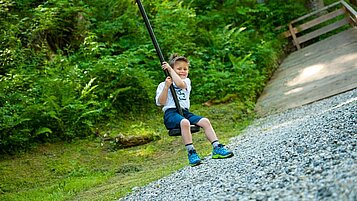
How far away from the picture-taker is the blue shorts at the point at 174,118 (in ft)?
18.8

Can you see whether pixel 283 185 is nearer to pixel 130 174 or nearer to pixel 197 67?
pixel 130 174

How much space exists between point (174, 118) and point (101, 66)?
5.65m

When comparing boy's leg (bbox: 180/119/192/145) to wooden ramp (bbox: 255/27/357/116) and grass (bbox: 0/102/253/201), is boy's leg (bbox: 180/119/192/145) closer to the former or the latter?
grass (bbox: 0/102/253/201)

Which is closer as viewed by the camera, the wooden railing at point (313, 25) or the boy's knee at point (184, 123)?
the boy's knee at point (184, 123)

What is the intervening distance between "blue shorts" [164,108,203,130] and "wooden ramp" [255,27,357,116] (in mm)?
5255

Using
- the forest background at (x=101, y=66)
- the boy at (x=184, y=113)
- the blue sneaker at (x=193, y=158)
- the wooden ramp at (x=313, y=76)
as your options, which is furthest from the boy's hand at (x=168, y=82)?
the wooden ramp at (x=313, y=76)

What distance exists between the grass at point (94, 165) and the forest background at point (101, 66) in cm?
24

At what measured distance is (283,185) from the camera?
3514 millimetres

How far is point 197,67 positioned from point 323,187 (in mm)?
10354

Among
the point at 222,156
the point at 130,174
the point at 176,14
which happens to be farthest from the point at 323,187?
the point at 176,14

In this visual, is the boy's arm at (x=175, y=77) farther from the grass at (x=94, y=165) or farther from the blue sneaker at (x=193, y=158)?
the grass at (x=94, y=165)

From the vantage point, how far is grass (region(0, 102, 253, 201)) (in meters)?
6.48

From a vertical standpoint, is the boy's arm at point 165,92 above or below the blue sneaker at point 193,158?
above

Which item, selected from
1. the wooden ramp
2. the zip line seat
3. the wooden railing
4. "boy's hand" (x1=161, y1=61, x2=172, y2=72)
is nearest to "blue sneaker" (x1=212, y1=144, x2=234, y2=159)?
the zip line seat
